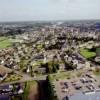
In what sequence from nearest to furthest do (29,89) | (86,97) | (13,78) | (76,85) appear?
(86,97), (29,89), (76,85), (13,78)

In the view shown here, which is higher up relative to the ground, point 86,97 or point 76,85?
point 86,97

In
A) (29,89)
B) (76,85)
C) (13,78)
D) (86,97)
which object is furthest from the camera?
(13,78)

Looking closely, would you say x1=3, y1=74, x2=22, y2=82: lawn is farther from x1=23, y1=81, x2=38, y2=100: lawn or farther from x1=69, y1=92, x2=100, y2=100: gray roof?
x1=69, y1=92, x2=100, y2=100: gray roof

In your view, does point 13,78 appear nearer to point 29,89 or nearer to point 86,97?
point 29,89

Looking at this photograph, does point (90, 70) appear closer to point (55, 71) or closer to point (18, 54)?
point (55, 71)

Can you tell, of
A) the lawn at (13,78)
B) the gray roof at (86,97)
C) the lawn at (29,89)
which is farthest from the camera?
the lawn at (13,78)

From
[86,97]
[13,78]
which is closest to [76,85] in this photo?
[86,97]

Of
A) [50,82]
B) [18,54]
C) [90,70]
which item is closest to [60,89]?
[50,82]

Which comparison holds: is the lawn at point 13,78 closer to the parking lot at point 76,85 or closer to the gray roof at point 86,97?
the parking lot at point 76,85

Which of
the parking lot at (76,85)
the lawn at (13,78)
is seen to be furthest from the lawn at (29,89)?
the lawn at (13,78)

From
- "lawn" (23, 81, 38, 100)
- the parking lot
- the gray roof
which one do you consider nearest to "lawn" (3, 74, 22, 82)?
"lawn" (23, 81, 38, 100)
